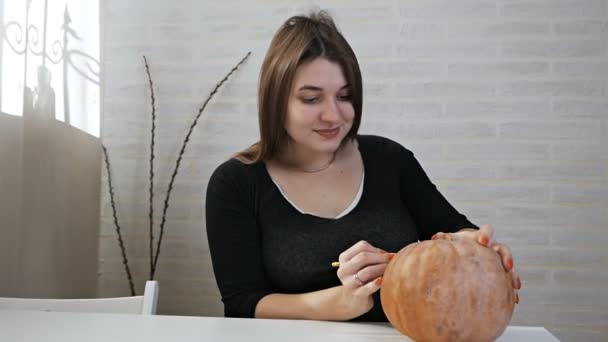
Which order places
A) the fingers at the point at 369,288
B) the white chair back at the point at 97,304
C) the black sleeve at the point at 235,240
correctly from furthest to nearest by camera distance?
the black sleeve at the point at 235,240
the white chair back at the point at 97,304
the fingers at the point at 369,288

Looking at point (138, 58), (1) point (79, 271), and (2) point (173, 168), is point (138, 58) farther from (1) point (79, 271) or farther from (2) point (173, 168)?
(1) point (79, 271)

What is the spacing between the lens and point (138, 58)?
2385mm

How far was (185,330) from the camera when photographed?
88 centimetres

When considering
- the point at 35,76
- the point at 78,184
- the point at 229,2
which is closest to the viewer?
the point at 35,76

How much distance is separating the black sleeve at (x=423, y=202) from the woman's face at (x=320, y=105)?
9.1 inches

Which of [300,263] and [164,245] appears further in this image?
[164,245]

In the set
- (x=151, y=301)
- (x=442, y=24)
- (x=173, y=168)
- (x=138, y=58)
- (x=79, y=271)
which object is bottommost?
(x=79, y=271)

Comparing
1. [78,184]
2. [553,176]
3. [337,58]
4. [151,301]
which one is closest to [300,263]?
[151,301]

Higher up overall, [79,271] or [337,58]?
[337,58]

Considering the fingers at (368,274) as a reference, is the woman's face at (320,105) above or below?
above

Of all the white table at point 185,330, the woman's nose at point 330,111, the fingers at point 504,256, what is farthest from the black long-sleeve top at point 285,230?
the fingers at point 504,256

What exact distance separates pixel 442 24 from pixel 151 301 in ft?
5.15

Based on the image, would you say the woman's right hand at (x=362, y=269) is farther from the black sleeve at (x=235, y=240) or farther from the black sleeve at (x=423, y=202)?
the black sleeve at (x=423, y=202)

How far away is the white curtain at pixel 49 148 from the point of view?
1.61 m
